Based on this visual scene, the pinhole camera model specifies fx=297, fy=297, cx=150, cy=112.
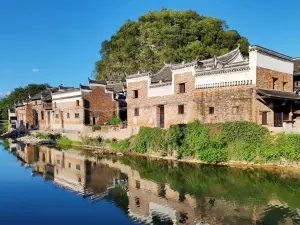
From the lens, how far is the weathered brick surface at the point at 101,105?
97.4 feet

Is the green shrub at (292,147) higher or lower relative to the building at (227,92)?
lower

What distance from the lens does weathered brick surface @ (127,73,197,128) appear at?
20.1 meters

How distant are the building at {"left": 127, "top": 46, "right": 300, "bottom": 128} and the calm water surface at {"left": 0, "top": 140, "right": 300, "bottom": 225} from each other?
149 inches

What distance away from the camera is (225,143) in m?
16.9

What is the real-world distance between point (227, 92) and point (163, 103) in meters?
5.41

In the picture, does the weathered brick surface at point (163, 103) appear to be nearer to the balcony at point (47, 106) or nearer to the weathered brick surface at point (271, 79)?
the weathered brick surface at point (271, 79)

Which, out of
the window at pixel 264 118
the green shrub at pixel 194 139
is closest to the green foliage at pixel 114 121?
the green shrub at pixel 194 139

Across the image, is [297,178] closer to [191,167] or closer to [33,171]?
[191,167]

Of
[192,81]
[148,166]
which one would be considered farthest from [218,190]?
[192,81]

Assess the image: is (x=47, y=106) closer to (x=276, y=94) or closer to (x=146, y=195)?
(x=146, y=195)

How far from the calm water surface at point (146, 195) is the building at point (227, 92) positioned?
149 inches

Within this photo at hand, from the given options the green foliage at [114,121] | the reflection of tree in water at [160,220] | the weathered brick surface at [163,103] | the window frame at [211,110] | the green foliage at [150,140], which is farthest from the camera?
the green foliage at [114,121]

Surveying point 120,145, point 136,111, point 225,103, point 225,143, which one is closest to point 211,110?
point 225,103

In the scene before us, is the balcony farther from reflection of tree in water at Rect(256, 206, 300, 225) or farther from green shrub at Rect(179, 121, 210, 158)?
reflection of tree in water at Rect(256, 206, 300, 225)
